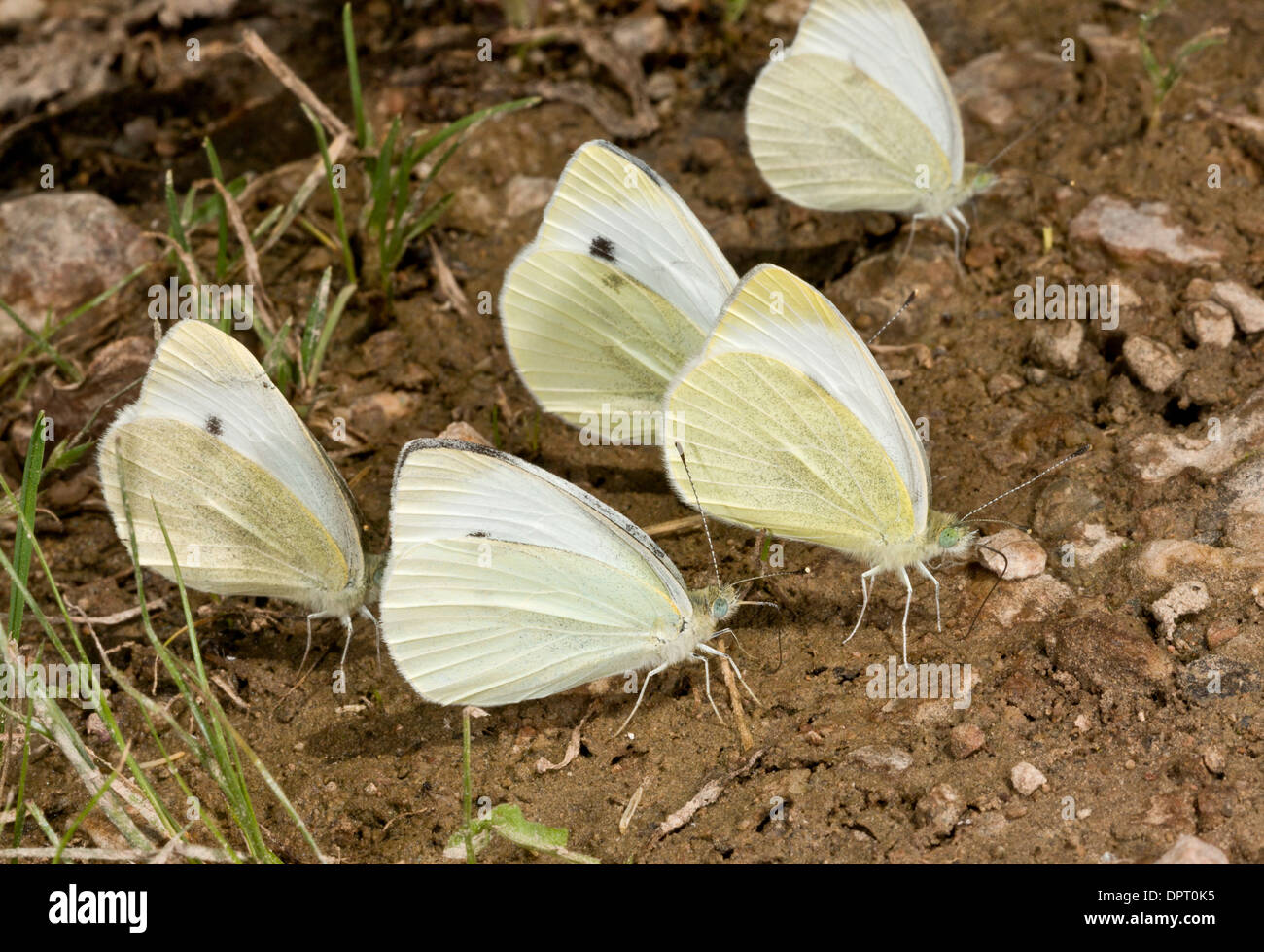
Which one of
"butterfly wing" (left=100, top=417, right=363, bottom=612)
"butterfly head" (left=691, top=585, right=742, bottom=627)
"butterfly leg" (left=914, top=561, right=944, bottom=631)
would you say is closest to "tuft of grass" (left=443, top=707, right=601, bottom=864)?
"butterfly head" (left=691, top=585, right=742, bottom=627)

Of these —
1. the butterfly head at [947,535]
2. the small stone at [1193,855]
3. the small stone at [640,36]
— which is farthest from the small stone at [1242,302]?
the small stone at [640,36]

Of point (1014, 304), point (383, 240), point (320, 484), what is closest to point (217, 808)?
point (320, 484)

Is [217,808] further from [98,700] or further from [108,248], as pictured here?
[108,248]

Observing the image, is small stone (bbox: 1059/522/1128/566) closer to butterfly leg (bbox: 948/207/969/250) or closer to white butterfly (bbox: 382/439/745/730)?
white butterfly (bbox: 382/439/745/730)

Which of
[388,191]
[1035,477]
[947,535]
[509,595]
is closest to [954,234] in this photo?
[1035,477]

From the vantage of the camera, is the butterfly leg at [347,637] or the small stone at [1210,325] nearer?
the butterfly leg at [347,637]

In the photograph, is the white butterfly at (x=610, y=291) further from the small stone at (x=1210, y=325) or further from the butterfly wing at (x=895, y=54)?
the small stone at (x=1210, y=325)
